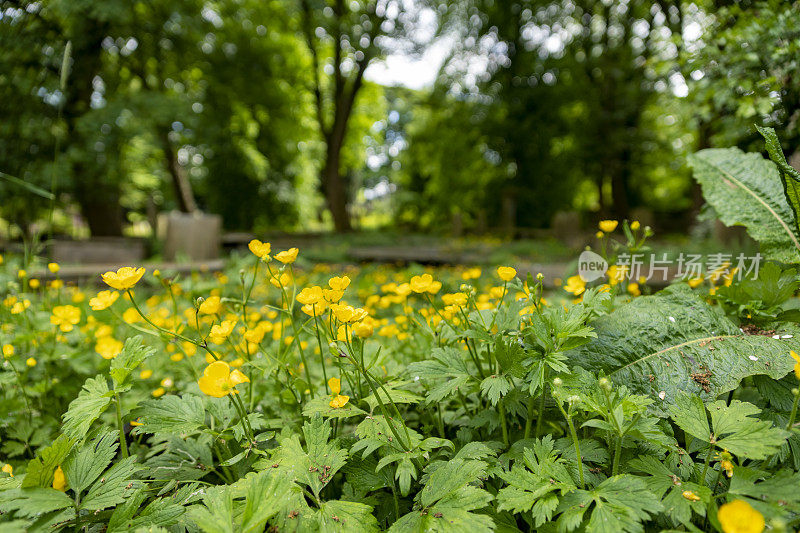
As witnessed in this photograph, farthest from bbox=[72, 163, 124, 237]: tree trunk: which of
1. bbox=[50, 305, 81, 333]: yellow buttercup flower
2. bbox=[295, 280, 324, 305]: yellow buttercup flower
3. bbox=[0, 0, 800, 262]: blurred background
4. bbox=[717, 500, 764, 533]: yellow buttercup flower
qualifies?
bbox=[717, 500, 764, 533]: yellow buttercup flower

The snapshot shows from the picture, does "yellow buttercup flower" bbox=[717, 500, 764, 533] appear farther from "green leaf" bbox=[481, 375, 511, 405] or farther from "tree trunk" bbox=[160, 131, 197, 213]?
"tree trunk" bbox=[160, 131, 197, 213]

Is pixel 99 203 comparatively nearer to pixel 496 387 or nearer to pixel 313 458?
pixel 313 458

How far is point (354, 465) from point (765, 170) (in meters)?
2.12

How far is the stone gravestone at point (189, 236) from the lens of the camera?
20.1 feet

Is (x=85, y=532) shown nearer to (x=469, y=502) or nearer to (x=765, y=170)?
(x=469, y=502)

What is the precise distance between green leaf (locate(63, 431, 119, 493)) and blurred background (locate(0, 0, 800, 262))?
19.0 feet

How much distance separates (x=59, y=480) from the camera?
0.96 metres

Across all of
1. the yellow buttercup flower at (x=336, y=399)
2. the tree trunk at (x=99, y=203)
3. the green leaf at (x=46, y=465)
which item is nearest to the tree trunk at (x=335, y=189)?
the tree trunk at (x=99, y=203)

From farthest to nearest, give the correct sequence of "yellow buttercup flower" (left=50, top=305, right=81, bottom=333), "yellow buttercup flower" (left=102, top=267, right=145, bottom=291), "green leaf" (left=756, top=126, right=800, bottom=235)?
"yellow buttercup flower" (left=50, top=305, right=81, bottom=333)
"green leaf" (left=756, top=126, right=800, bottom=235)
"yellow buttercup flower" (left=102, top=267, right=145, bottom=291)

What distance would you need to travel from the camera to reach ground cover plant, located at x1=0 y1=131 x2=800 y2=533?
2.92ft

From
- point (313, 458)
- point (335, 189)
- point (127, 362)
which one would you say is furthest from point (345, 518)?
point (335, 189)

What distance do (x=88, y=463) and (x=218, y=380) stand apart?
430mm

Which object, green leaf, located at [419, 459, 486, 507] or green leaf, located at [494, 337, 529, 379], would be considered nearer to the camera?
green leaf, located at [419, 459, 486, 507]

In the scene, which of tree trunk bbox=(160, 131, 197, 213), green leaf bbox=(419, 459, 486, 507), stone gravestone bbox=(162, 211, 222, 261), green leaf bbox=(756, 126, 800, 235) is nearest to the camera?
green leaf bbox=(419, 459, 486, 507)
